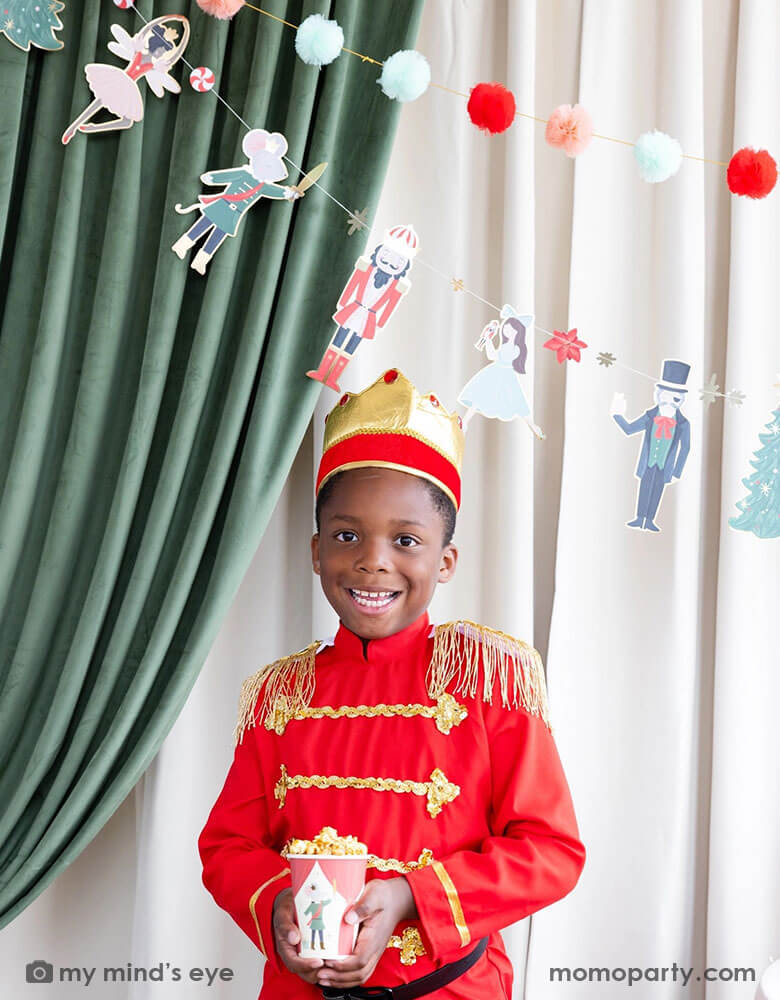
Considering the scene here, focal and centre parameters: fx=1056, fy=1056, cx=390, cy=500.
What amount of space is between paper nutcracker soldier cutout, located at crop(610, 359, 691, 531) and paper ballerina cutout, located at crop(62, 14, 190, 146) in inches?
42.9

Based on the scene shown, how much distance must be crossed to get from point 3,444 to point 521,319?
1061mm

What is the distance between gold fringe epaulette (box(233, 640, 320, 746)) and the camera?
62.9 inches

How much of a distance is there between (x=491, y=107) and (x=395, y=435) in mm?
630

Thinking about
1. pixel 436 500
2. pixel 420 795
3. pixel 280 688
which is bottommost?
pixel 420 795

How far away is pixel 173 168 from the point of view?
2.13m

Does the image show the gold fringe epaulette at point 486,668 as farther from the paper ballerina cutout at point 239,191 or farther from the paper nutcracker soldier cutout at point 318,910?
the paper ballerina cutout at point 239,191

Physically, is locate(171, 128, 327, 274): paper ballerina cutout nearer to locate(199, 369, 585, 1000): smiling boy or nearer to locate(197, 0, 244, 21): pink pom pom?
locate(197, 0, 244, 21): pink pom pom

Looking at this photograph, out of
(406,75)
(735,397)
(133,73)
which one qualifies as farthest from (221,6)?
(735,397)

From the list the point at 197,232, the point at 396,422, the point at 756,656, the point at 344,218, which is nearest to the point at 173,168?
the point at 197,232

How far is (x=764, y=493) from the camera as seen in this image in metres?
1.98

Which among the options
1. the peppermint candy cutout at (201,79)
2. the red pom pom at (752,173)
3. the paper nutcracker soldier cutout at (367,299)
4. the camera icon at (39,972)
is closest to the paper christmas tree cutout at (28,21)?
the peppermint candy cutout at (201,79)

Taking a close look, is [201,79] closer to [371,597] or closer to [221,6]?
[221,6]

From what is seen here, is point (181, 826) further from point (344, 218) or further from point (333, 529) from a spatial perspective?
point (344, 218)

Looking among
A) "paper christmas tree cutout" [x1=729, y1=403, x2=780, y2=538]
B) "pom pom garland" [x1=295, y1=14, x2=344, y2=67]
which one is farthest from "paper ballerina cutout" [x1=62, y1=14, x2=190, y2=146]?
"paper christmas tree cutout" [x1=729, y1=403, x2=780, y2=538]
